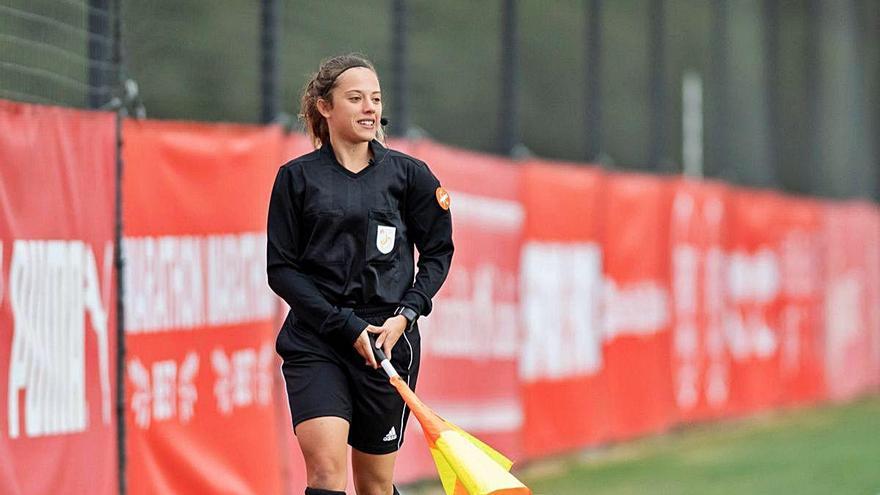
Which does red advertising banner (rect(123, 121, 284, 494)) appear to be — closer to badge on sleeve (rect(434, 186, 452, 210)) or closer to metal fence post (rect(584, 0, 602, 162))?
badge on sleeve (rect(434, 186, 452, 210))

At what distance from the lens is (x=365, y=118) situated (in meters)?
Result: 6.83

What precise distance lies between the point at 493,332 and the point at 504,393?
0.46 metres

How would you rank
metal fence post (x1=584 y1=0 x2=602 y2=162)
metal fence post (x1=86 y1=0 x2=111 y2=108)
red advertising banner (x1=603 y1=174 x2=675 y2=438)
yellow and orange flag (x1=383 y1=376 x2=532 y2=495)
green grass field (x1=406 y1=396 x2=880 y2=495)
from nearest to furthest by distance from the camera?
1. yellow and orange flag (x1=383 y1=376 x2=532 y2=495)
2. metal fence post (x1=86 y1=0 x2=111 y2=108)
3. green grass field (x1=406 y1=396 x2=880 y2=495)
4. red advertising banner (x1=603 y1=174 x2=675 y2=438)
5. metal fence post (x1=584 y1=0 x2=602 y2=162)

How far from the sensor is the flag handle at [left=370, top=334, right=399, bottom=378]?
6.69m

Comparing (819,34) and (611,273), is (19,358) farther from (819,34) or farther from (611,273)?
(819,34)

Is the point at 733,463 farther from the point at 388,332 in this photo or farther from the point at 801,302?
the point at 388,332

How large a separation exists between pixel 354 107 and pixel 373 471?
135 cm

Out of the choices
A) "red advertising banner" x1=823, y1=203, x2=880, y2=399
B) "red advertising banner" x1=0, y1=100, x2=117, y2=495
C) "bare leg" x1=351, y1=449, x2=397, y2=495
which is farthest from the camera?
"red advertising banner" x1=823, y1=203, x2=880, y2=399

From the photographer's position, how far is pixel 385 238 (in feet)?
22.6

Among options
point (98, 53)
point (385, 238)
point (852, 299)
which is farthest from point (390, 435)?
point (852, 299)

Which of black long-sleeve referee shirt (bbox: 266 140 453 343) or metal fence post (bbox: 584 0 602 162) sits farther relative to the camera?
metal fence post (bbox: 584 0 602 162)

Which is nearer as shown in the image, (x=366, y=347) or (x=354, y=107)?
(x=366, y=347)

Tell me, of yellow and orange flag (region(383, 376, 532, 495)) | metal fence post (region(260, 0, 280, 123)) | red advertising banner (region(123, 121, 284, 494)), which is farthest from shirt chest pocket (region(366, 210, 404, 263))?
metal fence post (region(260, 0, 280, 123))

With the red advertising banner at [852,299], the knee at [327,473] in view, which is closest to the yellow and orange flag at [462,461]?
the knee at [327,473]
